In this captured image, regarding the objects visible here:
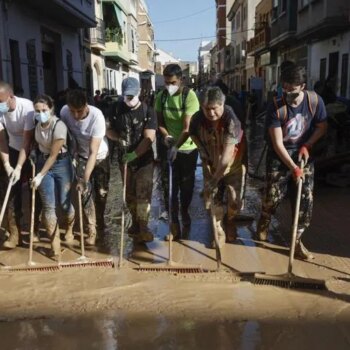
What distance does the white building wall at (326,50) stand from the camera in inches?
589

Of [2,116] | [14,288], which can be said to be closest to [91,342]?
[14,288]

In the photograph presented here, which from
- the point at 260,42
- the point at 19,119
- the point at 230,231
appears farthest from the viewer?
the point at 260,42

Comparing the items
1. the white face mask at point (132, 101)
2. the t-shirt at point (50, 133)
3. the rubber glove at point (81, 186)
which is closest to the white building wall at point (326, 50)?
the white face mask at point (132, 101)

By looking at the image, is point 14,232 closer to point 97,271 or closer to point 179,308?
point 97,271

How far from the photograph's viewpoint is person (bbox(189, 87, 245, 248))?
4.50 metres

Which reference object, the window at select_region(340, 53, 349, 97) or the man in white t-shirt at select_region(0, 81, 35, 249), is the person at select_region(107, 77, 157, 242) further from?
the window at select_region(340, 53, 349, 97)

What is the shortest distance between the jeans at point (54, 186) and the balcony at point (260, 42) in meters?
24.5

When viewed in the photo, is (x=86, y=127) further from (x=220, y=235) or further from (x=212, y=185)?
(x=220, y=235)

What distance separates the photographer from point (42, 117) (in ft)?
14.8

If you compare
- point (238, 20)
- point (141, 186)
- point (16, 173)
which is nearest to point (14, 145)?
point (16, 173)

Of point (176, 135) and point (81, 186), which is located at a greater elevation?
point (176, 135)

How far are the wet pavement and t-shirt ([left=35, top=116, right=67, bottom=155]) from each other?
1.15 meters

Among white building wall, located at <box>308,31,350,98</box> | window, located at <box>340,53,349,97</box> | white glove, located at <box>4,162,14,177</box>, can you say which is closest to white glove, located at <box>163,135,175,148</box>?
white glove, located at <box>4,162,14,177</box>

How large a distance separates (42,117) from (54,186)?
0.72m
